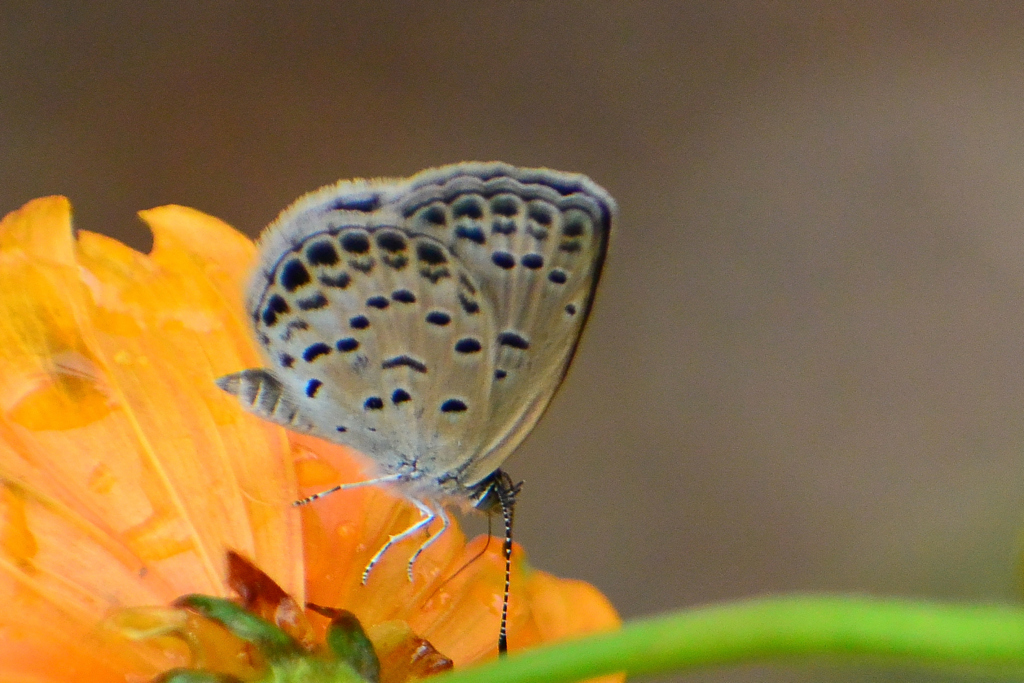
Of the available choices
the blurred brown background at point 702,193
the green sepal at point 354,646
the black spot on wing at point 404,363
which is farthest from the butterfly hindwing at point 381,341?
the blurred brown background at point 702,193

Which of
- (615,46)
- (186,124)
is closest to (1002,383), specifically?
(615,46)

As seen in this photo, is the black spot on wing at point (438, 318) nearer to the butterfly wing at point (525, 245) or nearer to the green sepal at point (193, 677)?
the butterfly wing at point (525, 245)

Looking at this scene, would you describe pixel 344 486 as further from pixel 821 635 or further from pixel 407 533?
pixel 821 635

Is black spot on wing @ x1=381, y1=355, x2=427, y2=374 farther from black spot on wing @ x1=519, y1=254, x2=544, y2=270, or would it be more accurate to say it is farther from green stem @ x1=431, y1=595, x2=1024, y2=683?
green stem @ x1=431, y1=595, x2=1024, y2=683

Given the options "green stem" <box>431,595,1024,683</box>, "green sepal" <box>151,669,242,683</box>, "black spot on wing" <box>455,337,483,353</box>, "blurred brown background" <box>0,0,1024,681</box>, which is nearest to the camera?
Answer: "green stem" <box>431,595,1024,683</box>

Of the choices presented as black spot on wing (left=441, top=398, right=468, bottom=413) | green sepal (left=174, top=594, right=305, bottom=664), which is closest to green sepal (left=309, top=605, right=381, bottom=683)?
green sepal (left=174, top=594, right=305, bottom=664)

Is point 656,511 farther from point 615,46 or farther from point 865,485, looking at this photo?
point 615,46
